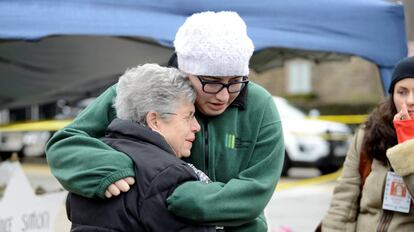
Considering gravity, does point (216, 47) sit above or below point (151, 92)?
above

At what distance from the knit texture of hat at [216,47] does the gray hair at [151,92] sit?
0.23ft

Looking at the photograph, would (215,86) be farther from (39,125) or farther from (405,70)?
(39,125)

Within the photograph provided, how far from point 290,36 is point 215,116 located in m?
2.82

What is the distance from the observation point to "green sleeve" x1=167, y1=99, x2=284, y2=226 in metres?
2.17

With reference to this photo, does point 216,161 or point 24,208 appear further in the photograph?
point 24,208

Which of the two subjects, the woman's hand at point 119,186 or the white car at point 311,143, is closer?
the woman's hand at point 119,186

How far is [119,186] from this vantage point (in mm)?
2184

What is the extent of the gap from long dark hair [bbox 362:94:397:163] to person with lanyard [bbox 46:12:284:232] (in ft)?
3.40

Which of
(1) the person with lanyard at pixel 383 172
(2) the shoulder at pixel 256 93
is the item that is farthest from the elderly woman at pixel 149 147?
(1) the person with lanyard at pixel 383 172

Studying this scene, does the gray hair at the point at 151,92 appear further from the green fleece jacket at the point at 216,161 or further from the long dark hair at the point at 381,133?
the long dark hair at the point at 381,133

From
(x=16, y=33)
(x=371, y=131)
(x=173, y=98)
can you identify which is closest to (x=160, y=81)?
(x=173, y=98)

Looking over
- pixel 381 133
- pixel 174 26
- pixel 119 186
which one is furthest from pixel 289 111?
pixel 119 186

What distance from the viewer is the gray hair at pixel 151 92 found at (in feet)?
7.47

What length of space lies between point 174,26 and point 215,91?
239 cm
